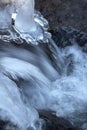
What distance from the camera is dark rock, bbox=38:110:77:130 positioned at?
9.72 feet

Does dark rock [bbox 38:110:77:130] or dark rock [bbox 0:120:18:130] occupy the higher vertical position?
dark rock [bbox 0:120:18:130]

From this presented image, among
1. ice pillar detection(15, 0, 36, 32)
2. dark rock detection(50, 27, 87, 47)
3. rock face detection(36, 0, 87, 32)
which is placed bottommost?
dark rock detection(50, 27, 87, 47)

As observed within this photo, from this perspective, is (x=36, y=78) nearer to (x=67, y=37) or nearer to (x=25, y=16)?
(x=25, y=16)

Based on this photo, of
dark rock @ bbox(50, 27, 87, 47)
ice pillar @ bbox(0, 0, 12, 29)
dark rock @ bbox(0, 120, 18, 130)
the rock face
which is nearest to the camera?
dark rock @ bbox(0, 120, 18, 130)

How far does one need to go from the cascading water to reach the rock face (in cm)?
32

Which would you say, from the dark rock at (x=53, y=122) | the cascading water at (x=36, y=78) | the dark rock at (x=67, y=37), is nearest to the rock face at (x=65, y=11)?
the dark rock at (x=67, y=37)

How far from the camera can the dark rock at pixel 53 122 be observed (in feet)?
9.72

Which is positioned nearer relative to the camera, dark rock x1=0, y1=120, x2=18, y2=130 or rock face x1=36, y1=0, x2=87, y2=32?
dark rock x1=0, y1=120, x2=18, y2=130

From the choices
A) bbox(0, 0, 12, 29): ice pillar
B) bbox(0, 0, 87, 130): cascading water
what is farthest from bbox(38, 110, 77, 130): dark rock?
bbox(0, 0, 12, 29): ice pillar

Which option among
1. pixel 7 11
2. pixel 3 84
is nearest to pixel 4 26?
pixel 7 11

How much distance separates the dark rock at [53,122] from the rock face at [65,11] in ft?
6.69

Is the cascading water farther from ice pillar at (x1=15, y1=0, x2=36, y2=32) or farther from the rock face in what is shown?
the rock face

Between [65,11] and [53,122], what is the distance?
233 cm

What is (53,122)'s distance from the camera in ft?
9.95
